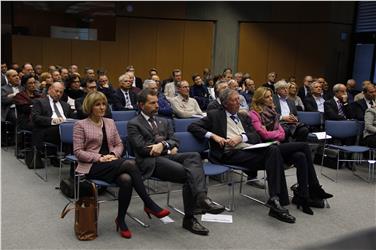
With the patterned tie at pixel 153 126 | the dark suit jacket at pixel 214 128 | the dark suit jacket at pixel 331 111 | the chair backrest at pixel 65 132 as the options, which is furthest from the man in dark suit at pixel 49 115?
the dark suit jacket at pixel 331 111

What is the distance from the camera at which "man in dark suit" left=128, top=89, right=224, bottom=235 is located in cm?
377

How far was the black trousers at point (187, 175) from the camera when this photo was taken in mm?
3783

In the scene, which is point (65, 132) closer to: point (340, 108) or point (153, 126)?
point (153, 126)

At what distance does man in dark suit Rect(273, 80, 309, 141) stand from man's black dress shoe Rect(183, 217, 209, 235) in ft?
8.14

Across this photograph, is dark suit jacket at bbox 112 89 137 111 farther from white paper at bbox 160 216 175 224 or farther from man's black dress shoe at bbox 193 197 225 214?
man's black dress shoe at bbox 193 197 225 214

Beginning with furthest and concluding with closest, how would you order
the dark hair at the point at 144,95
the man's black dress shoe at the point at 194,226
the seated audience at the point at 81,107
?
the seated audience at the point at 81,107 < the dark hair at the point at 144,95 < the man's black dress shoe at the point at 194,226

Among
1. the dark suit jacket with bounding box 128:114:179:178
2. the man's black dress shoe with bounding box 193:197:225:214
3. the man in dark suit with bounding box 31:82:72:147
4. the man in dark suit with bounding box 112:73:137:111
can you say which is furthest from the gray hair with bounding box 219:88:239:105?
the man in dark suit with bounding box 112:73:137:111

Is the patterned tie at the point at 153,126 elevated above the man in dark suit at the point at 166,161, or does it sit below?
above

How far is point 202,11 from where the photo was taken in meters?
12.7

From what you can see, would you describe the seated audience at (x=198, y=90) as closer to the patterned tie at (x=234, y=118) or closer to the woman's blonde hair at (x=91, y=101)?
the patterned tie at (x=234, y=118)

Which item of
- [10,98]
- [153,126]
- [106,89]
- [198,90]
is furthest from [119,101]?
[153,126]

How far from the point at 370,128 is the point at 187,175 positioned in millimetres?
3324

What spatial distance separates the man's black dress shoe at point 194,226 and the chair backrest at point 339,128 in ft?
9.40

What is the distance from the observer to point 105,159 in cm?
374
